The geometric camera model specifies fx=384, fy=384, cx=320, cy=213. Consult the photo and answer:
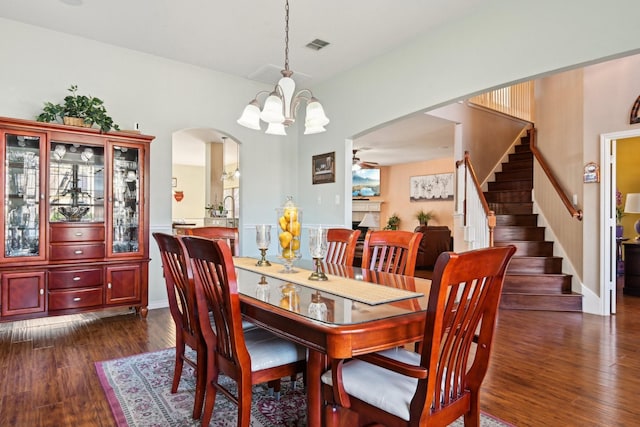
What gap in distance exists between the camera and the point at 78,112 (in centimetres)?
376

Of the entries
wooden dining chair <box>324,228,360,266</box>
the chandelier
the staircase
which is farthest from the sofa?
the chandelier

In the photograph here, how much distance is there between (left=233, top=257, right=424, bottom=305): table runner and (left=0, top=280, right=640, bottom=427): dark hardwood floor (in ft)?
3.43

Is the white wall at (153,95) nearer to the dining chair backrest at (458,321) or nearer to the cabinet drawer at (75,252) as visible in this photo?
the cabinet drawer at (75,252)

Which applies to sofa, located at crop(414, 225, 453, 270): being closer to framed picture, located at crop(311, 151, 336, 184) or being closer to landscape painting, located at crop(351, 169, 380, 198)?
framed picture, located at crop(311, 151, 336, 184)

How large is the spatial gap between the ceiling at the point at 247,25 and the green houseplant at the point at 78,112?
2.39 feet

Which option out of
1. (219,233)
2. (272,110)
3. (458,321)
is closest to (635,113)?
(272,110)

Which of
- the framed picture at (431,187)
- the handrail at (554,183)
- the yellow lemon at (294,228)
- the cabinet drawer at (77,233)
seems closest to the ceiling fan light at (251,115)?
the yellow lemon at (294,228)

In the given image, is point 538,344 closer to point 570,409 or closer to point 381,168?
point 570,409

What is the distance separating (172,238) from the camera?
1.86 metres

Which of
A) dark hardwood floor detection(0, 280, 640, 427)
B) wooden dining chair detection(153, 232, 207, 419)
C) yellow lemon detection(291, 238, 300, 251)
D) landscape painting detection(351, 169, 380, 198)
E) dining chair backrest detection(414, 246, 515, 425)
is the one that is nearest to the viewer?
dining chair backrest detection(414, 246, 515, 425)

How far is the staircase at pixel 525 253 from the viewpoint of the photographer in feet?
15.1

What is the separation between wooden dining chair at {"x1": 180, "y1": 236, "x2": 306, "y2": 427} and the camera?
59.1 inches

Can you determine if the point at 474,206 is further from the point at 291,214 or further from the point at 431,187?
the point at 431,187

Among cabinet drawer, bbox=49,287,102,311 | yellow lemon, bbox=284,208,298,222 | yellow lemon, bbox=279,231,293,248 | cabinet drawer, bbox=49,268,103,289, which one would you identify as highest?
yellow lemon, bbox=284,208,298,222
